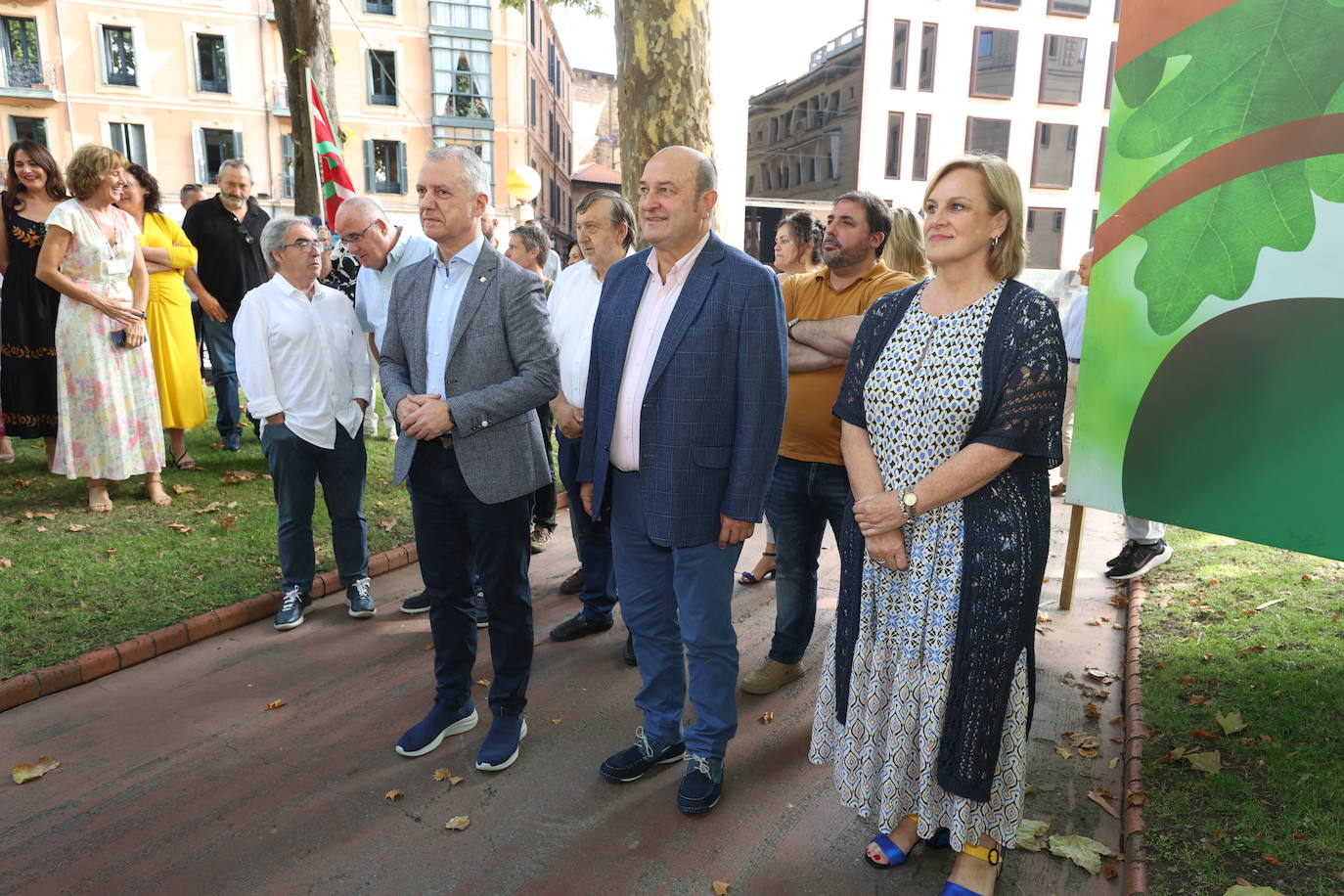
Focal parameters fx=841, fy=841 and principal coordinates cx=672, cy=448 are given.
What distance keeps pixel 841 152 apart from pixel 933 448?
1374 inches

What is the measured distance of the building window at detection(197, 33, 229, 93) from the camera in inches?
1310

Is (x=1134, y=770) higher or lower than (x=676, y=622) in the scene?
lower

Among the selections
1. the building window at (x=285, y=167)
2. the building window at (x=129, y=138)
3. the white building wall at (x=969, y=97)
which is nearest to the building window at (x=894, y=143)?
the white building wall at (x=969, y=97)

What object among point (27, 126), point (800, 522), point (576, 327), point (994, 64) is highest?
point (994, 64)

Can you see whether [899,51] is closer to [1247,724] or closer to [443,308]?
[1247,724]

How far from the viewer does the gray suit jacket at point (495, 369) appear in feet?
10.9

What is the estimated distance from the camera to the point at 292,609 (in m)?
5.02

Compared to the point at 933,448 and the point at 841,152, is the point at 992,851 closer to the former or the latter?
the point at 933,448

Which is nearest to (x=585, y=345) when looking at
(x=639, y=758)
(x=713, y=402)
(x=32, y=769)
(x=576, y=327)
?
(x=576, y=327)

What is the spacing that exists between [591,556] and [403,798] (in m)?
1.81

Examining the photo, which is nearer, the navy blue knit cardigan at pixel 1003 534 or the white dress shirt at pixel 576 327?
the navy blue knit cardigan at pixel 1003 534

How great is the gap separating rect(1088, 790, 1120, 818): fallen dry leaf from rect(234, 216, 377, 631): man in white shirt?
3.98 m

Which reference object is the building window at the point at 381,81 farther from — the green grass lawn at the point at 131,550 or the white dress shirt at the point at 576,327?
the white dress shirt at the point at 576,327

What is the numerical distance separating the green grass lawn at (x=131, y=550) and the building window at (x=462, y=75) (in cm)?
3167
